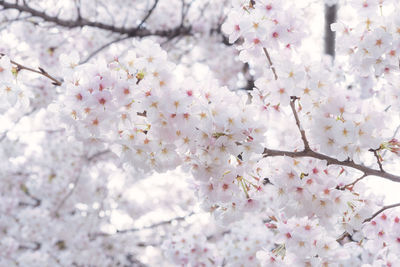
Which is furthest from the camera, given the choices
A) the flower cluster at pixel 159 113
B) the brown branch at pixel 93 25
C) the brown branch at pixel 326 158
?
the brown branch at pixel 93 25

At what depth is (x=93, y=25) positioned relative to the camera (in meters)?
4.71

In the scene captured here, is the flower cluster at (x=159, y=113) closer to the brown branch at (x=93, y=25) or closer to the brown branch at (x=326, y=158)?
the brown branch at (x=326, y=158)

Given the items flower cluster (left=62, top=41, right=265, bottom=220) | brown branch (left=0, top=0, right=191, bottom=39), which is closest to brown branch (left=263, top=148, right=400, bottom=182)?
flower cluster (left=62, top=41, right=265, bottom=220)

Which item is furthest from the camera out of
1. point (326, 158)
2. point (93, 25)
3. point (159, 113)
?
point (93, 25)

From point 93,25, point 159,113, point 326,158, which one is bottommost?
point 326,158

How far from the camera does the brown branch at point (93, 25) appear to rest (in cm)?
409

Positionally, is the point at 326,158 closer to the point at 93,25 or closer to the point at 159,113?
the point at 159,113

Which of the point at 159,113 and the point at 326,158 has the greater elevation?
the point at 159,113

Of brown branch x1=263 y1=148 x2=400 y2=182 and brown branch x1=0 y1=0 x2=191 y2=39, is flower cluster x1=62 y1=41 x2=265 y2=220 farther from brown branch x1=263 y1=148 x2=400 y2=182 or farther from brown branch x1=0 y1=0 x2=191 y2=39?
brown branch x1=0 y1=0 x2=191 y2=39

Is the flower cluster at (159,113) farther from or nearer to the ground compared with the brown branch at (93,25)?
nearer to the ground

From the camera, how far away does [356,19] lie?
2207 mm

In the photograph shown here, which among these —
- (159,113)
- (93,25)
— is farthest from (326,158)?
(93,25)


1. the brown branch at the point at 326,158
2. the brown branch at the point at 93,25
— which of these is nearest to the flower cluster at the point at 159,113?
the brown branch at the point at 326,158

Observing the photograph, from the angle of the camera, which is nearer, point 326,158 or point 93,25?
point 326,158
